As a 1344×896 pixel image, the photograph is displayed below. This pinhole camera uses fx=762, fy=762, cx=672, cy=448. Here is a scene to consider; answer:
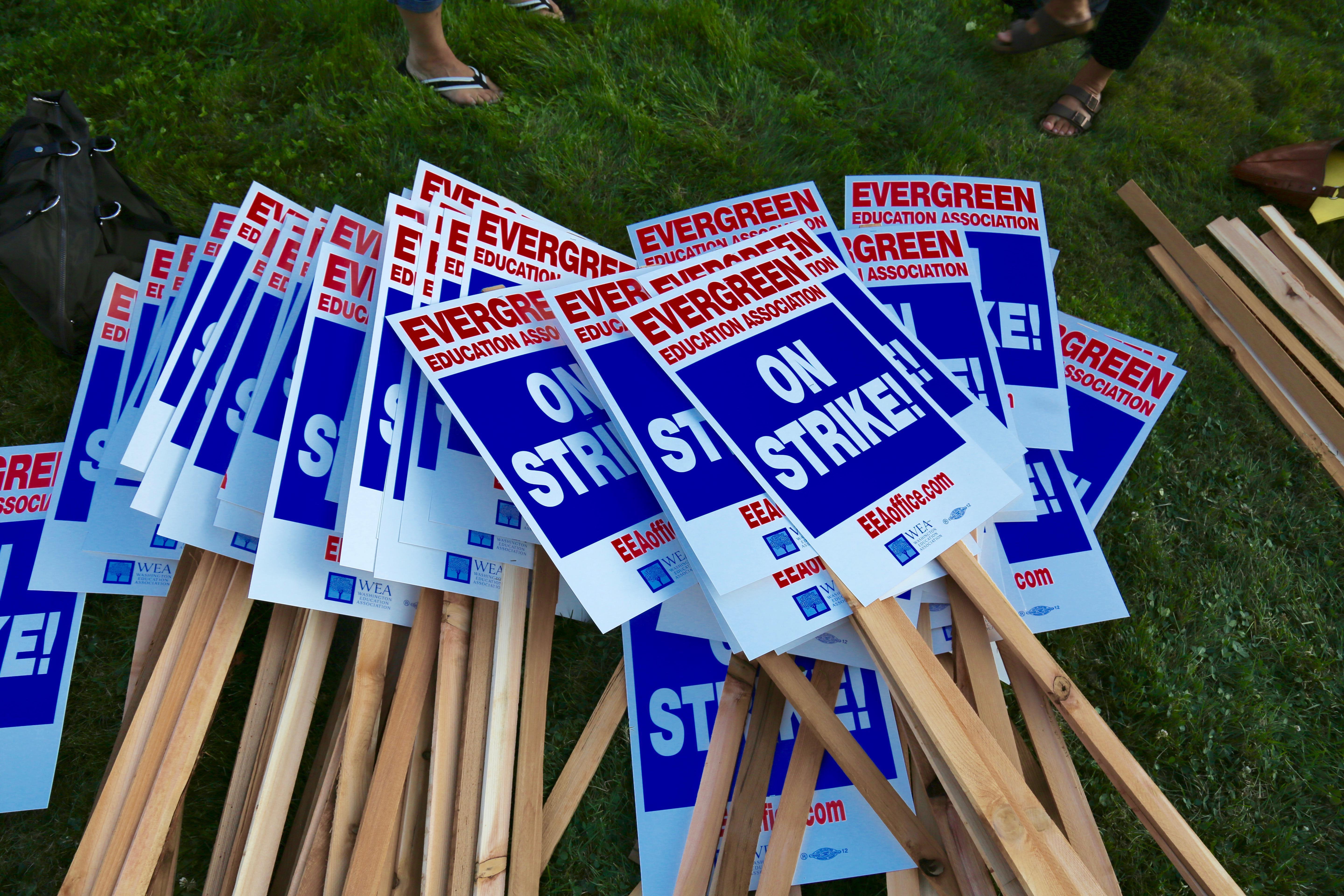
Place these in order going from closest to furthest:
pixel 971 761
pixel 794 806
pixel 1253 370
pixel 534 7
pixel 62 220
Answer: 1. pixel 971 761
2. pixel 794 806
3. pixel 62 220
4. pixel 1253 370
5. pixel 534 7

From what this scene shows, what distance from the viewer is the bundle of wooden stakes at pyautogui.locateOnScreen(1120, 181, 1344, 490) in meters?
2.12

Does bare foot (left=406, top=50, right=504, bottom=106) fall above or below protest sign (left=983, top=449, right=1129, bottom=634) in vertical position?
above

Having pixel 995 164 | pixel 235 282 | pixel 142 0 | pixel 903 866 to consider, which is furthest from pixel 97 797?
pixel 995 164

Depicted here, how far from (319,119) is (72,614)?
156 cm

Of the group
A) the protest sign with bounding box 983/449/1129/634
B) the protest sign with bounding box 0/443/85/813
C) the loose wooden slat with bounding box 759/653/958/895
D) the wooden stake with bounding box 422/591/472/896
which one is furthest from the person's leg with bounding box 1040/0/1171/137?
the protest sign with bounding box 0/443/85/813

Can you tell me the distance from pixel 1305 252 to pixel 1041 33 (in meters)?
1.17

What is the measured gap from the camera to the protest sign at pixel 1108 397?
189cm

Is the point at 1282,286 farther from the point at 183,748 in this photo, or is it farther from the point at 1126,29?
the point at 183,748

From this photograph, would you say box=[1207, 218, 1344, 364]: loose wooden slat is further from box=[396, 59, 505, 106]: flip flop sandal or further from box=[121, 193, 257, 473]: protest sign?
box=[121, 193, 257, 473]: protest sign

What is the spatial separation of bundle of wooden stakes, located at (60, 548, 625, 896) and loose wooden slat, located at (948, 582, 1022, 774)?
674mm

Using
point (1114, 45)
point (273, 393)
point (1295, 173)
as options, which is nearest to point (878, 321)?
point (273, 393)

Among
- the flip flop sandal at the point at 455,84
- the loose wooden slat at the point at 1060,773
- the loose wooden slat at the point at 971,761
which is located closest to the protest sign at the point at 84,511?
the flip flop sandal at the point at 455,84

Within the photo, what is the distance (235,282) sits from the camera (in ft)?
5.40

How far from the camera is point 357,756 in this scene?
132 cm
